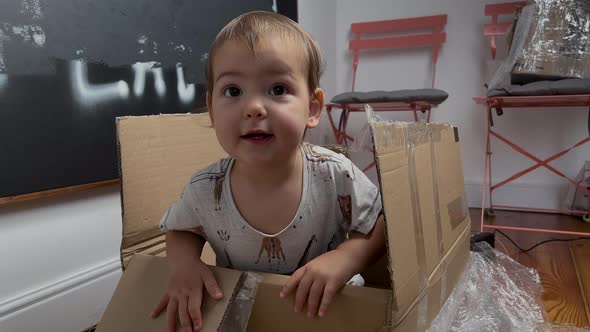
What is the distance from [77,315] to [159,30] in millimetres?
753

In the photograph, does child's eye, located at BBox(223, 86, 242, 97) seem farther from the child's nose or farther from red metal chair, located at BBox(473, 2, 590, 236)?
red metal chair, located at BBox(473, 2, 590, 236)

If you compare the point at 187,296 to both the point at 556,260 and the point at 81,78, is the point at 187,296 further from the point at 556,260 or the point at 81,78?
the point at 556,260

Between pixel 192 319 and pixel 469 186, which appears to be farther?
pixel 469 186

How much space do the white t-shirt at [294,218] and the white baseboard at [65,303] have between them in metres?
0.46

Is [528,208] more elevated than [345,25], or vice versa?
[345,25]

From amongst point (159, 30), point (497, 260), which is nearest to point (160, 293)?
point (497, 260)

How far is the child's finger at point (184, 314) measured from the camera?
51 centimetres

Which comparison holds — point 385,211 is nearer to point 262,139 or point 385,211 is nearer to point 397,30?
point 262,139

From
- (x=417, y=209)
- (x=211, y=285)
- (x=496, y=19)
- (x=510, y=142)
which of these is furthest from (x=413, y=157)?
(x=496, y=19)

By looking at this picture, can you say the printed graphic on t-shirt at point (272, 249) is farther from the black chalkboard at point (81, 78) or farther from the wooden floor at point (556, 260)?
the wooden floor at point (556, 260)

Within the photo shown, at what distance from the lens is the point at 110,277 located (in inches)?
42.9

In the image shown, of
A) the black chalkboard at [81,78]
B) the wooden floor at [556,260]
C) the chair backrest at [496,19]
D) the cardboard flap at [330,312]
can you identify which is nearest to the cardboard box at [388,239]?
the cardboard flap at [330,312]

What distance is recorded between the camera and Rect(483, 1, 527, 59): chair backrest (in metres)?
1.84

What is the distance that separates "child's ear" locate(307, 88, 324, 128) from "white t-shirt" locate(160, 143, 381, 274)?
66 millimetres
